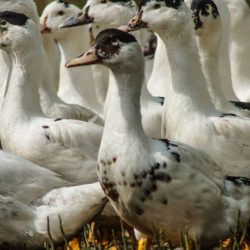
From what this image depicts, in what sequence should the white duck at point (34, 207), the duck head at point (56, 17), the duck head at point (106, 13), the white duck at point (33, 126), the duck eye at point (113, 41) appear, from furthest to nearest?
the duck head at point (56, 17), the duck head at point (106, 13), the white duck at point (33, 126), the white duck at point (34, 207), the duck eye at point (113, 41)

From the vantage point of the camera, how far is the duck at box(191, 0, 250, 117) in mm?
7004

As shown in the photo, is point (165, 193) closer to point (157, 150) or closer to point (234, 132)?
point (157, 150)

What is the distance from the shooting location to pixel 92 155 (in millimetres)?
6559

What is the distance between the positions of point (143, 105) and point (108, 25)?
1.15m

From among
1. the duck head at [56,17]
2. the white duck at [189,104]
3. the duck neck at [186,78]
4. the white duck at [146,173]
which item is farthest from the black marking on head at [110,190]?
the duck head at [56,17]

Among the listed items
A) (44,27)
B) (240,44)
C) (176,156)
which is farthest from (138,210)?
(240,44)

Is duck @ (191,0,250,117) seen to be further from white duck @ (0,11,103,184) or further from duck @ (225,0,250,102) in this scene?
duck @ (225,0,250,102)

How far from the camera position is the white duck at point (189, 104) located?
248 inches

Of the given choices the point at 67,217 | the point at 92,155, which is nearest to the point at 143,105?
the point at 92,155

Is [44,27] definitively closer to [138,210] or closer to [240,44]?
[240,44]

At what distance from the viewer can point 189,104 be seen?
6391 mm

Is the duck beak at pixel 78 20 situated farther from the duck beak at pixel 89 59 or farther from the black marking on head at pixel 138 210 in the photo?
the black marking on head at pixel 138 210

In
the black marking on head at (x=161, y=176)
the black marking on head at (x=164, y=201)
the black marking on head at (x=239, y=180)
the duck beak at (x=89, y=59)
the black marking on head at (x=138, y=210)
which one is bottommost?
the black marking on head at (x=239, y=180)

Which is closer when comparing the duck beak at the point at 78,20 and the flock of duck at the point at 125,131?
the flock of duck at the point at 125,131
